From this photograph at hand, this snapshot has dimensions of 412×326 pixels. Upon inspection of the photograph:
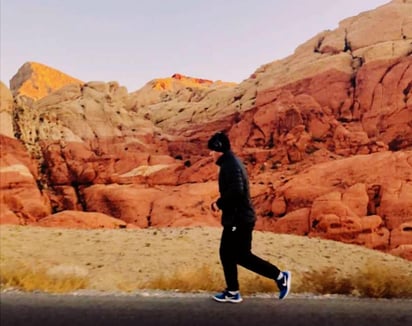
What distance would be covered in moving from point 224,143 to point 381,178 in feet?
100

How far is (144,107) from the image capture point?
56.5 meters

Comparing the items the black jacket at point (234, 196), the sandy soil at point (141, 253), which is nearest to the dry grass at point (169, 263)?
the sandy soil at point (141, 253)

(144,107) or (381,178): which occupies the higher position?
(144,107)

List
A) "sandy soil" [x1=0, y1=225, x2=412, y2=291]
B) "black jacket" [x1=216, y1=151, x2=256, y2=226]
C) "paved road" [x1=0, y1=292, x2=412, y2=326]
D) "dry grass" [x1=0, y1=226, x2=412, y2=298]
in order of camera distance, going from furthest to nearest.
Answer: "sandy soil" [x1=0, y1=225, x2=412, y2=291] < "dry grass" [x1=0, y1=226, x2=412, y2=298] < "black jacket" [x1=216, y1=151, x2=256, y2=226] < "paved road" [x1=0, y1=292, x2=412, y2=326]

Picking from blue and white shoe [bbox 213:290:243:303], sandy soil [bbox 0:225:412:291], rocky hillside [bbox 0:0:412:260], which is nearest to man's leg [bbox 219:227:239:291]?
blue and white shoe [bbox 213:290:243:303]

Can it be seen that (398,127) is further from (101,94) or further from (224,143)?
(224,143)

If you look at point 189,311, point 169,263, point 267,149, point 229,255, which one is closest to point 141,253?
point 169,263

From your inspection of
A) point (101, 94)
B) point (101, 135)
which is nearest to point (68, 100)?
point (101, 94)

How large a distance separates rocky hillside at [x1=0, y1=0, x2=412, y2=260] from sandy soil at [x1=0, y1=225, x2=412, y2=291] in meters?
20.6

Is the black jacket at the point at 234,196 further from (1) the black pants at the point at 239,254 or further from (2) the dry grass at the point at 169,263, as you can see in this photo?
(2) the dry grass at the point at 169,263

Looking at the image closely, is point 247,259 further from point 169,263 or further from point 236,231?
point 169,263

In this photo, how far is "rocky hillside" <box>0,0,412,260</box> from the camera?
34156mm

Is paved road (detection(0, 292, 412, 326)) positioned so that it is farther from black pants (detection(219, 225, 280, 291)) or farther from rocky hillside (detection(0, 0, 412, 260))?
rocky hillside (detection(0, 0, 412, 260))

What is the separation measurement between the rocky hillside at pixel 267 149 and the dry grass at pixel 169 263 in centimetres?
2104
